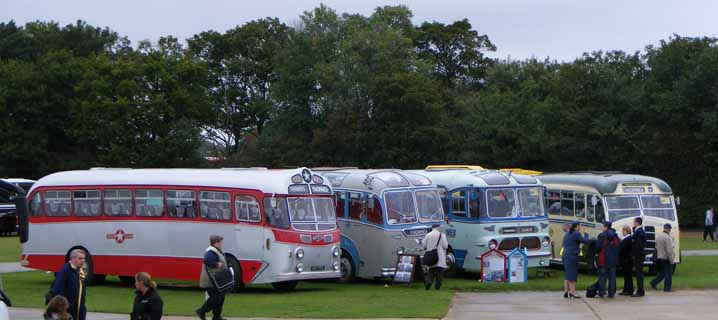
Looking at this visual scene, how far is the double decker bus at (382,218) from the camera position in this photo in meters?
28.8

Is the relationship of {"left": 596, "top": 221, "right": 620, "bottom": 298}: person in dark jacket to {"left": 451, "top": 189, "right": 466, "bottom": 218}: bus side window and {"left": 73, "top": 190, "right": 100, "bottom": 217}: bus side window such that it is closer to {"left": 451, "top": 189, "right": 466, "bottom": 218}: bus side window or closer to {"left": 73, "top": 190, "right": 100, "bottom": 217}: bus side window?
{"left": 451, "top": 189, "right": 466, "bottom": 218}: bus side window

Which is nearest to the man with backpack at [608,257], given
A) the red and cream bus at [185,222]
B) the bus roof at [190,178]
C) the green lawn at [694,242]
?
the red and cream bus at [185,222]

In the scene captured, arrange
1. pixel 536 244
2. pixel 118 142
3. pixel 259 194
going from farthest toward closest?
1. pixel 118 142
2. pixel 536 244
3. pixel 259 194

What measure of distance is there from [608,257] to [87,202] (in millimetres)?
13392

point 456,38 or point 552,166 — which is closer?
point 552,166

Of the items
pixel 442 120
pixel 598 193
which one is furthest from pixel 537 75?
pixel 598 193

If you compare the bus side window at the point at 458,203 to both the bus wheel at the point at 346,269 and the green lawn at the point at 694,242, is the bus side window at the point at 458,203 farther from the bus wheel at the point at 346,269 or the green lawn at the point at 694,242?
the green lawn at the point at 694,242

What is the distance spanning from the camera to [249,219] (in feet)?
87.4

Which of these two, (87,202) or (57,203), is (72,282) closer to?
(87,202)

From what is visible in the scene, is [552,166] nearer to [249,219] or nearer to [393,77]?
[393,77]

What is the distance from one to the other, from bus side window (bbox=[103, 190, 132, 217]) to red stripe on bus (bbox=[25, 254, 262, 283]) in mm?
1136

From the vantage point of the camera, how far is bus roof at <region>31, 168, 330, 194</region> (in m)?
26.7

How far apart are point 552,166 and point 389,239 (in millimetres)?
33811

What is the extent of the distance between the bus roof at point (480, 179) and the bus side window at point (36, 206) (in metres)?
10.4
